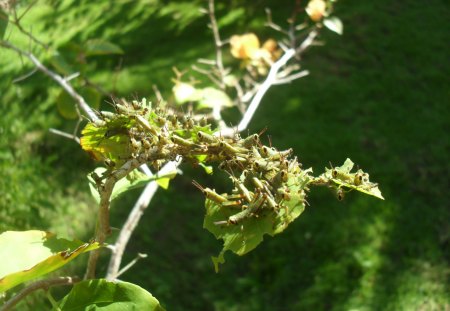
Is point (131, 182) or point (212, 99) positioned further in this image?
point (212, 99)

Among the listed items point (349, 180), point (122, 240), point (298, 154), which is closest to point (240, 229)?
point (349, 180)

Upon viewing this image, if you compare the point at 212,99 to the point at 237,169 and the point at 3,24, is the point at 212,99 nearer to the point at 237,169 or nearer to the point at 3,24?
the point at 3,24

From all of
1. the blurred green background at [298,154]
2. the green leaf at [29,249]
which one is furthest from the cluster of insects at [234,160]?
the blurred green background at [298,154]

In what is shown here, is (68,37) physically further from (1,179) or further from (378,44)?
(378,44)

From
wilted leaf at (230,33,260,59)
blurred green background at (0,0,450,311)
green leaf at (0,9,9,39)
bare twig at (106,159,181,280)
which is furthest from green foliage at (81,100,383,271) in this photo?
wilted leaf at (230,33,260,59)

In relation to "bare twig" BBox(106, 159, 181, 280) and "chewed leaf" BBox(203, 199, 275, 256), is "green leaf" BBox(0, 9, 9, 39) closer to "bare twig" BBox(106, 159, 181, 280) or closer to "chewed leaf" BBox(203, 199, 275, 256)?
"bare twig" BBox(106, 159, 181, 280)

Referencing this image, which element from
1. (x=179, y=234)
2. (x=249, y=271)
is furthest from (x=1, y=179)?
(x=249, y=271)

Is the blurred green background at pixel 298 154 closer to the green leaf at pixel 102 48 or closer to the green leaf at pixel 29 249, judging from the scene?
the green leaf at pixel 102 48
